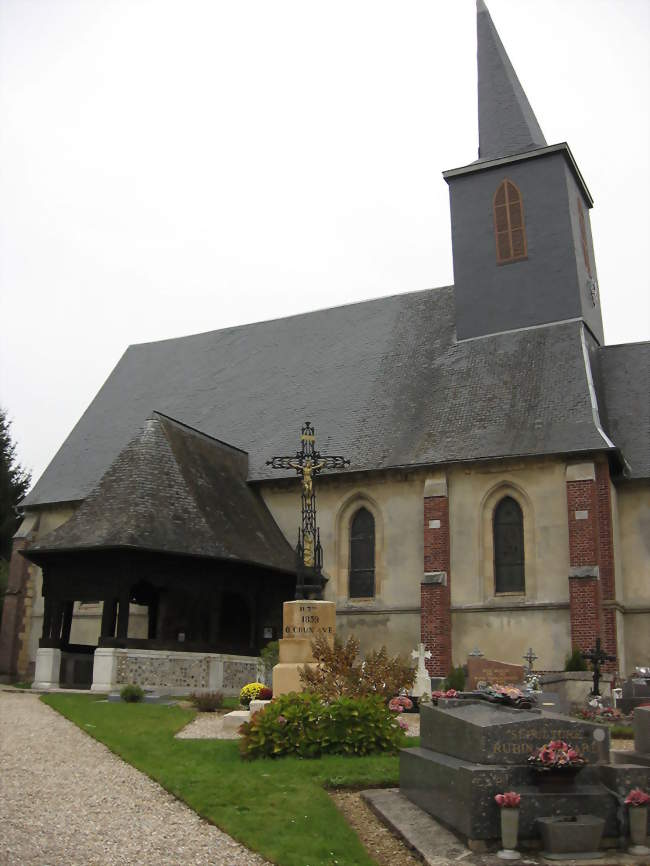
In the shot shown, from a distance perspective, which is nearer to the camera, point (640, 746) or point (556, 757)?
point (556, 757)

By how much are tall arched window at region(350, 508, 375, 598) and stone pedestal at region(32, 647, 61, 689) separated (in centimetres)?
800

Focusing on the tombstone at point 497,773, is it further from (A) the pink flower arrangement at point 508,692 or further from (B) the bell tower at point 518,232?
(B) the bell tower at point 518,232

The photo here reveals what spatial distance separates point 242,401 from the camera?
3008cm

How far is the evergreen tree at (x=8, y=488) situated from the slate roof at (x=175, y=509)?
1757 centimetres

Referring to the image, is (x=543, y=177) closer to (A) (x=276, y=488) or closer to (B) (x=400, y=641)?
(A) (x=276, y=488)

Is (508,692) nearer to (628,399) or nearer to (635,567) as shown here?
(635,567)

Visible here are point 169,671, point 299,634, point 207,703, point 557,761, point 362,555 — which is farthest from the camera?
point 362,555

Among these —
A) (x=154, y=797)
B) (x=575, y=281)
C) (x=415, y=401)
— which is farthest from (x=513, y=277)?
(x=154, y=797)

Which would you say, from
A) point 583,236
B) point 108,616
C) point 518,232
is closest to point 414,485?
point 108,616

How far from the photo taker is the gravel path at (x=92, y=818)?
24.5 feet

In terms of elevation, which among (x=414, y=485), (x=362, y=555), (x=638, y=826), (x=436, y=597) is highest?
(x=414, y=485)

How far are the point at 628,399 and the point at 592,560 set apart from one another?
5.79 m

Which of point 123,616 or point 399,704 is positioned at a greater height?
point 123,616

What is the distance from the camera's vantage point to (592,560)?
21.1 meters
